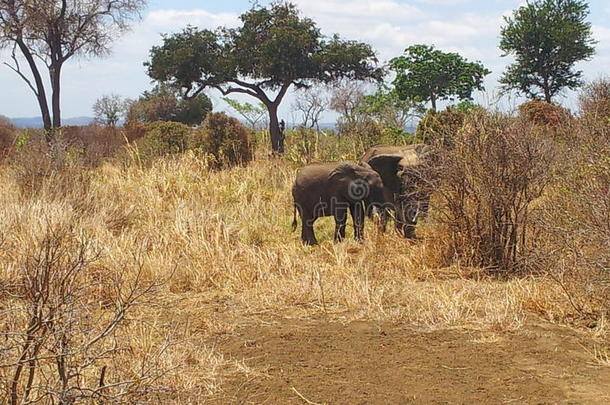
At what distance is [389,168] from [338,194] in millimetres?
1415

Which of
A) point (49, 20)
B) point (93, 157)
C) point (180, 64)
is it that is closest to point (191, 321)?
point (93, 157)

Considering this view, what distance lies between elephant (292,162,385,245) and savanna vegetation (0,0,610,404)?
12.2 inches

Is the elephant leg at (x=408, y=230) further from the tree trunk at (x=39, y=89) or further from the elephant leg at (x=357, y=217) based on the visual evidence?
the tree trunk at (x=39, y=89)

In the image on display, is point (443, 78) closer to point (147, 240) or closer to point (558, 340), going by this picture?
point (147, 240)

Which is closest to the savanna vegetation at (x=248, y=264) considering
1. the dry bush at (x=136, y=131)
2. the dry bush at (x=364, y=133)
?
the dry bush at (x=364, y=133)

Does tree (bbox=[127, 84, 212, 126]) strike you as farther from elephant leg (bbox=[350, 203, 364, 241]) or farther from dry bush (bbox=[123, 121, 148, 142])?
elephant leg (bbox=[350, 203, 364, 241])

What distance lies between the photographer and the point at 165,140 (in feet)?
59.1

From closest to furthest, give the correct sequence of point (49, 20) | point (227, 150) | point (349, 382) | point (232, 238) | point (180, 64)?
point (349, 382) → point (232, 238) → point (227, 150) → point (49, 20) → point (180, 64)

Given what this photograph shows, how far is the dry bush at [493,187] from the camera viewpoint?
7789 millimetres

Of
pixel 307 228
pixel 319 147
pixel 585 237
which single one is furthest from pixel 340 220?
pixel 319 147

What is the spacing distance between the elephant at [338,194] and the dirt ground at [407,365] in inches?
181

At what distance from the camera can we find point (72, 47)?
27.7 m

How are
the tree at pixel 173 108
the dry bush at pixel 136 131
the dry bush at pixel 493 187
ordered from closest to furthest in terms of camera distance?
the dry bush at pixel 493 187 < the dry bush at pixel 136 131 < the tree at pixel 173 108

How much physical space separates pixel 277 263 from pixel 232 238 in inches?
65.0
